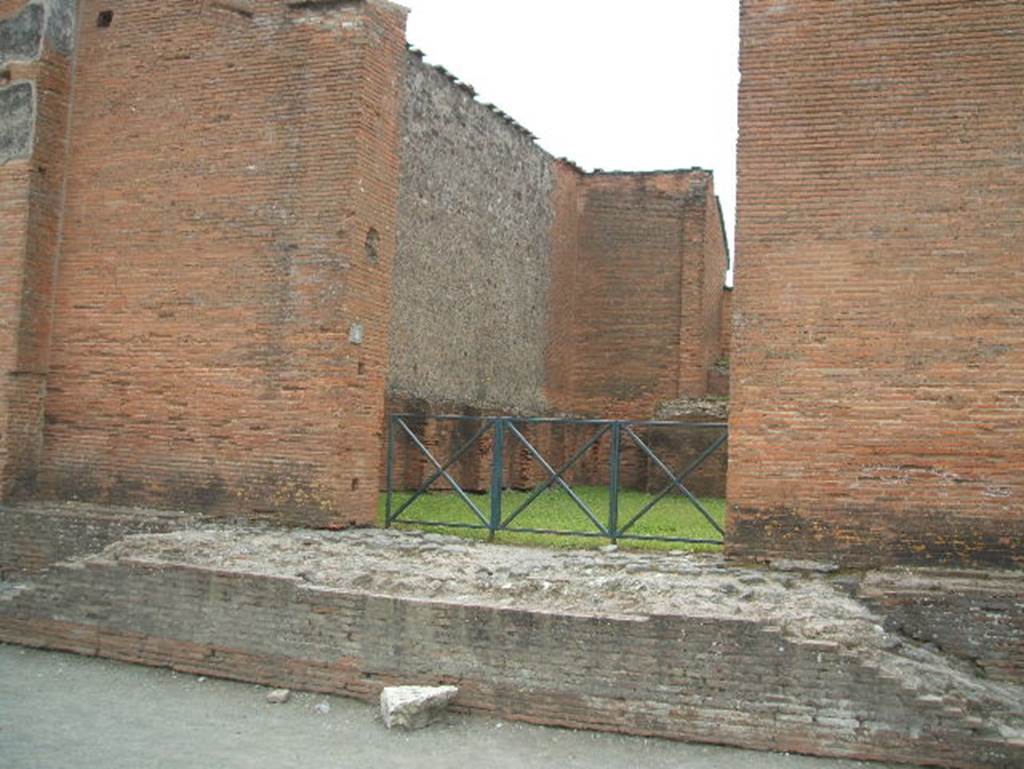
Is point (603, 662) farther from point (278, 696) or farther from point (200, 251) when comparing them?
point (200, 251)

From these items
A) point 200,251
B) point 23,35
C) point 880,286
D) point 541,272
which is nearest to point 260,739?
point 200,251

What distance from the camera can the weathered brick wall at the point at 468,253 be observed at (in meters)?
→ 14.3

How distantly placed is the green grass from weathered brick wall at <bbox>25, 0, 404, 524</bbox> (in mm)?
1428

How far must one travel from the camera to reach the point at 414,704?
6.40 m

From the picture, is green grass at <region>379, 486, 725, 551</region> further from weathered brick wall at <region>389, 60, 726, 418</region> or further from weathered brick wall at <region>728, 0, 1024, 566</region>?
weathered brick wall at <region>389, 60, 726, 418</region>

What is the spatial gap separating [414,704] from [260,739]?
0.97 metres

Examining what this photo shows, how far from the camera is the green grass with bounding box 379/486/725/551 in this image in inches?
364

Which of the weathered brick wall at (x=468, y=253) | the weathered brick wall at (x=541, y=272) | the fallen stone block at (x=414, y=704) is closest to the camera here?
the fallen stone block at (x=414, y=704)

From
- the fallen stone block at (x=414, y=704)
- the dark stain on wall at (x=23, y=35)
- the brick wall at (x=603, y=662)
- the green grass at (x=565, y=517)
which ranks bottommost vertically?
the fallen stone block at (x=414, y=704)

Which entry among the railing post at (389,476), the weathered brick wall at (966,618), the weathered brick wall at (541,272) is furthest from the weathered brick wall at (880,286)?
the weathered brick wall at (541,272)

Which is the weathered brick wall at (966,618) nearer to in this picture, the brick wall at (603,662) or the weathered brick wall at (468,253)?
the brick wall at (603,662)

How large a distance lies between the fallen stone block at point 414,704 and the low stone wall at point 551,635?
0.18 m

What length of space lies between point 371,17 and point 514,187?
28.0ft

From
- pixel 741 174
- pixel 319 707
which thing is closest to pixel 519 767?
pixel 319 707
